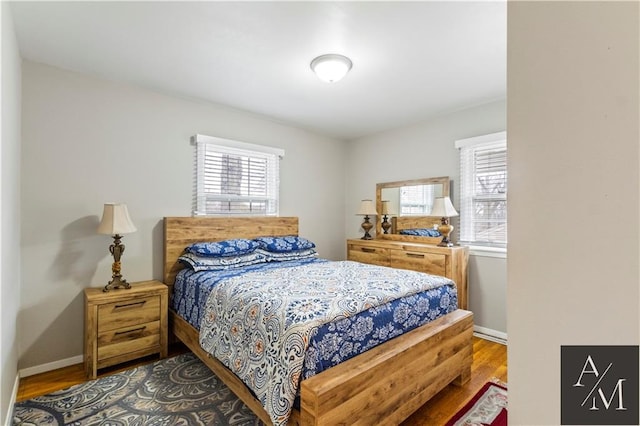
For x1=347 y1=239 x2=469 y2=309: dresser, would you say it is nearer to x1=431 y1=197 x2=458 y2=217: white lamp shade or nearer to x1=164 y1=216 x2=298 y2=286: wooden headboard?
x1=431 y1=197 x2=458 y2=217: white lamp shade

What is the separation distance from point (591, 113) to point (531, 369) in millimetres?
427

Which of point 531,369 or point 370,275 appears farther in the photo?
point 370,275

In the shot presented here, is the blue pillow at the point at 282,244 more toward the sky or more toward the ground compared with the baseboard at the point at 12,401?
more toward the sky

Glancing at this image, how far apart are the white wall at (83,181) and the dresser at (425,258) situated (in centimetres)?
223

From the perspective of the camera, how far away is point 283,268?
286cm

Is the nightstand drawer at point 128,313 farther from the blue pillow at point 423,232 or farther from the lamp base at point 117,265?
the blue pillow at point 423,232

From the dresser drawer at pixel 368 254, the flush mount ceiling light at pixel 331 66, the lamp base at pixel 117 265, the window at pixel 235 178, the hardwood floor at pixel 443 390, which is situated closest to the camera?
the hardwood floor at pixel 443 390

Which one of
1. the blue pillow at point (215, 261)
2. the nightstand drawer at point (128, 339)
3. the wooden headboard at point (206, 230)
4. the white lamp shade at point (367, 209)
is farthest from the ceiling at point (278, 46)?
the nightstand drawer at point (128, 339)

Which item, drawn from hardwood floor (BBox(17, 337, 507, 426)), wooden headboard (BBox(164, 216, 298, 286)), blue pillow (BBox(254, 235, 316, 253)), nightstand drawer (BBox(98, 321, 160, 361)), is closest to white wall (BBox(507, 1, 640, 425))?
hardwood floor (BBox(17, 337, 507, 426))

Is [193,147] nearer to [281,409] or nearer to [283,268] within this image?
[283,268]

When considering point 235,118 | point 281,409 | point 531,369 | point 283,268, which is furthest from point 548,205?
point 235,118

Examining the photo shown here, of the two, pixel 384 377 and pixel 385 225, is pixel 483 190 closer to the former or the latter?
pixel 385 225

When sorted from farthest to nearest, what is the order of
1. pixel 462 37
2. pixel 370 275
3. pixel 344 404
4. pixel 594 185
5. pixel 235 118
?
pixel 235 118, pixel 370 275, pixel 462 37, pixel 344 404, pixel 594 185

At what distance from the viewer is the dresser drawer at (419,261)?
310 centimetres
